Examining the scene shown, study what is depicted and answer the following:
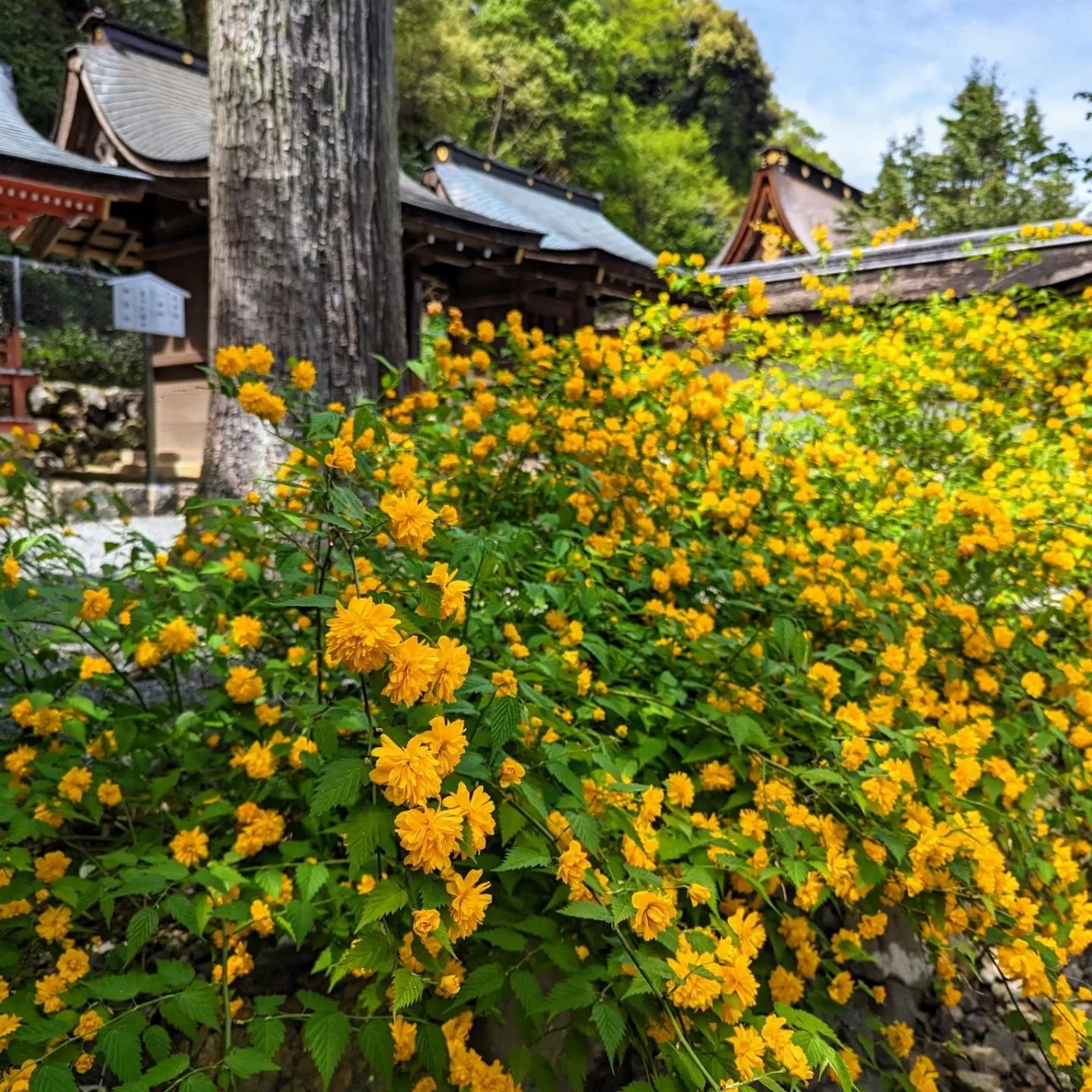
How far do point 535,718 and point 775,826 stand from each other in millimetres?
429

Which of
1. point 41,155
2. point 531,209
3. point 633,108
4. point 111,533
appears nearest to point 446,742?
point 111,533

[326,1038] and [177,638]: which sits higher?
[177,638]

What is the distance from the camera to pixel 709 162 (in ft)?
81.5

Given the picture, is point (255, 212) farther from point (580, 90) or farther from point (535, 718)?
point (580, 90)

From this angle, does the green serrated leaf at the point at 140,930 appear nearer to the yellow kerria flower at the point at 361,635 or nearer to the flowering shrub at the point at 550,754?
the flowering shrub at the point at 550,754

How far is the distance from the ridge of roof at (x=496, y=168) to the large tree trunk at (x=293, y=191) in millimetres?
9441

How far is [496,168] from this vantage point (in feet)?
40.1

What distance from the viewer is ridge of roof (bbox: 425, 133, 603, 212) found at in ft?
36.9

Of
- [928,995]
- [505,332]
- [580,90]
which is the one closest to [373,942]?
[928,995]

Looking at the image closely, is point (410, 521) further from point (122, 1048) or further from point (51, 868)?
point (51, 868)

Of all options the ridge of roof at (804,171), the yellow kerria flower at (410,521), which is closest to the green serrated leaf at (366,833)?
the yellow kerria flower at (410,521)

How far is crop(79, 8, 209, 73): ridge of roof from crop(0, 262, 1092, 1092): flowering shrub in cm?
950

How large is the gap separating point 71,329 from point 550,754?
12936mm

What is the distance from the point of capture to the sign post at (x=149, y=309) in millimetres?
6934
